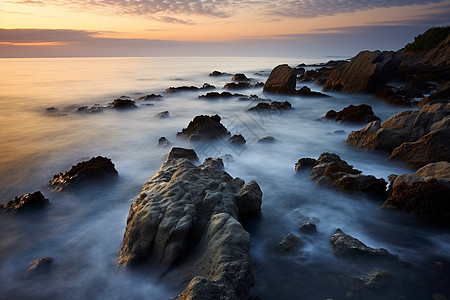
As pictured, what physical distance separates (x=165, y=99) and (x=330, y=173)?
77.3 feet

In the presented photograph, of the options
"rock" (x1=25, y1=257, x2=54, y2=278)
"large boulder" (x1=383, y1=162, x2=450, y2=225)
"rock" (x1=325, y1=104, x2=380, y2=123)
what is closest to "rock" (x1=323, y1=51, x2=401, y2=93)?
"rock" (x1=325, y1=104, x2=380, y2=123)

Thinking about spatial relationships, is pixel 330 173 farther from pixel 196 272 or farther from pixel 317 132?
pixel 317 132

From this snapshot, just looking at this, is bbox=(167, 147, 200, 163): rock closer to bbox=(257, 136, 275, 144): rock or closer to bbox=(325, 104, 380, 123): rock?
→ bbox=(257, 136, 275, 144): rock

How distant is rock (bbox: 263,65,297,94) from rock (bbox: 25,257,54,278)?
1037 inches

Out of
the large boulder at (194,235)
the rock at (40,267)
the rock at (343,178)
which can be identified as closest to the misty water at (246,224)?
the rock at (40,267)

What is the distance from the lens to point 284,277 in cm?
550

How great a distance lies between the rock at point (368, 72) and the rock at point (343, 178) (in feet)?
65.8

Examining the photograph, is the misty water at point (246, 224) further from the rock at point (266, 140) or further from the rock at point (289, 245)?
the rock at point (266, 140)

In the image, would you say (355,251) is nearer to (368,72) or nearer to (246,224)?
(246,224)

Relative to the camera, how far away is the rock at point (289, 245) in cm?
616

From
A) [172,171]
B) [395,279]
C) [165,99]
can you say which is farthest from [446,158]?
[165,99]

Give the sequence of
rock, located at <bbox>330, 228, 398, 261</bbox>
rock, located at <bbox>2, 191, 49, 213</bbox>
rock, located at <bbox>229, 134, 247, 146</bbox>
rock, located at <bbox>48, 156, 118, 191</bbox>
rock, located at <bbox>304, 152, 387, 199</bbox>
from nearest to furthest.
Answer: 1. rock, located at <bbox>330, 228, 398, 261</bbox>
2. rock, located at <bbox>2, 191, 49, 213</bbox>
3. rock, located at <bbox>304, 152, 387, 199</bbox>
4. rock, located at <bbox>48, 156, 118, 191</bbox>
5. rock, located at <bbox>229, 134, 247, 146</bbox>

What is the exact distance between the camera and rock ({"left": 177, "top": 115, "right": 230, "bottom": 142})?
14.6 metres

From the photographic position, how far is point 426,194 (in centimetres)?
715
